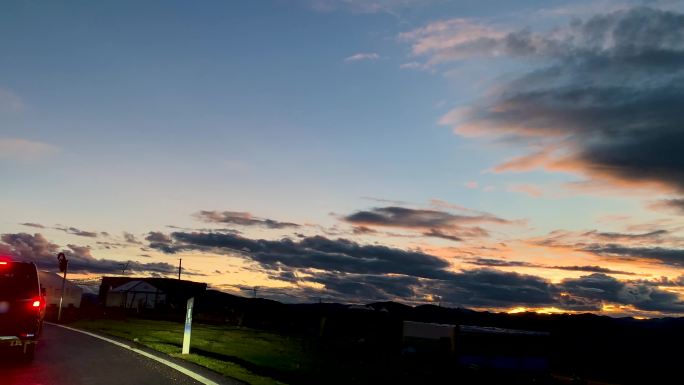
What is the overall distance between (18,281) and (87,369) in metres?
3.23

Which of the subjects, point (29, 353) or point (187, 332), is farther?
point (187, 332)

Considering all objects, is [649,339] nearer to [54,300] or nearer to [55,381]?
[54,300]

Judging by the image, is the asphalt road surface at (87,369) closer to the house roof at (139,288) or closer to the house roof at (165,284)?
the house roof at (139,288)

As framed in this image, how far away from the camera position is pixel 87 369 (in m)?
11.7

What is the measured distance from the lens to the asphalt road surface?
33.0ft

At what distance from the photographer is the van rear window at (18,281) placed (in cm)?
1302

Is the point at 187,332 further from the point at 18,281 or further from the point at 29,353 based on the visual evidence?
the point at 18,281

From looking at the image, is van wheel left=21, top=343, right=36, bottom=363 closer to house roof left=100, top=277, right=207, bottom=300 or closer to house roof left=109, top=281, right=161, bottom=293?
house roof left=109, top=281, right=161, bottom=293

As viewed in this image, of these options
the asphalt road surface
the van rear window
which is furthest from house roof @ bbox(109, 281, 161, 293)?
the van rear window

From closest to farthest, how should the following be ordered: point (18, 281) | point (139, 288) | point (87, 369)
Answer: point (87, 369) → point (18, 281) → point (139, 288)

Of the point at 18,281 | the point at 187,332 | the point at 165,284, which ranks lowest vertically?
the point at 165,284

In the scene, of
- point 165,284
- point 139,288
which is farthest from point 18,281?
point 165,284

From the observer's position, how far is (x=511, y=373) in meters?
26.8

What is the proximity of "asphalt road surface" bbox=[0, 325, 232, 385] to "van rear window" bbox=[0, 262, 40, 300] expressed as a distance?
1495 millimetres
